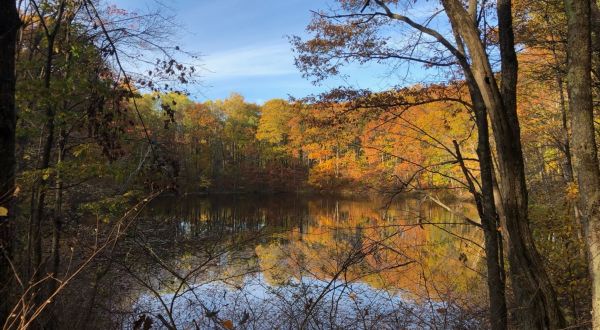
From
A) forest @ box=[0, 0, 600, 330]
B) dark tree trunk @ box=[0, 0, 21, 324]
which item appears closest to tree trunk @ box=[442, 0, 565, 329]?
forest @ box=[0, 0, 600, 330]

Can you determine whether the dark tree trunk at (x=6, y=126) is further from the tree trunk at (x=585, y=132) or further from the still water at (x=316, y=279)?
the tree trunk at (x=585, y=132)

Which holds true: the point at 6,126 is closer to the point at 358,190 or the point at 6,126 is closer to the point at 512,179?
the point at 512,179

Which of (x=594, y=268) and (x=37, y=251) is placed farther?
(x=37, y=251)

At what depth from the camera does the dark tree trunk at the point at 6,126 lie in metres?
2.99

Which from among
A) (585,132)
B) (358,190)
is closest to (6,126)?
(585,132)

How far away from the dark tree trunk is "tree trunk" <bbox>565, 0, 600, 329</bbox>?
4704mm

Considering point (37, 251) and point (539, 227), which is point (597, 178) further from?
point (37, 251)

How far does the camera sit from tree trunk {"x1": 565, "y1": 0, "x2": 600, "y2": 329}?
3.71m

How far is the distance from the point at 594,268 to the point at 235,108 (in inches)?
2338

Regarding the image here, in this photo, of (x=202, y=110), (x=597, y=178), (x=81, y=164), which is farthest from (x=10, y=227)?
(x=202, y=110)

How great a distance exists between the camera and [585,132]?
12.4 ft

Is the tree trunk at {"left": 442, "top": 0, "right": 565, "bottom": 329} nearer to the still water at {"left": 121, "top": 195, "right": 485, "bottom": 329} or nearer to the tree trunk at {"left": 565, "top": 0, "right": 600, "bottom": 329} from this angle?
the tree trunk at {"left": 565, "top": 0, "right": 600, "bottom": 329}

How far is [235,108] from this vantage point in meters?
61.2

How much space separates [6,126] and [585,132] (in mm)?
4780
